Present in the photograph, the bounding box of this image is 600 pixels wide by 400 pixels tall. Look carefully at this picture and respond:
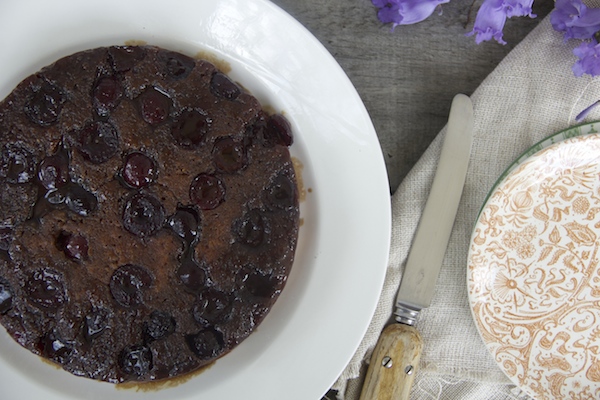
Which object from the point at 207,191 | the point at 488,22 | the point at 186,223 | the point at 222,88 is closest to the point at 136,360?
the point at 186,223

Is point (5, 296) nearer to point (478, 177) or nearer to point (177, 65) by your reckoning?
point (177, 65)

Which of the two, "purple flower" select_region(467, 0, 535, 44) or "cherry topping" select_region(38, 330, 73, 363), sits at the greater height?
"purple flower" select_region(467, 0, 535, 44)

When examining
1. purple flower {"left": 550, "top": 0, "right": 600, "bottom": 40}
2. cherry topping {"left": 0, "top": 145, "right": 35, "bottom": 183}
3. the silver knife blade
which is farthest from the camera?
the silver knife blade

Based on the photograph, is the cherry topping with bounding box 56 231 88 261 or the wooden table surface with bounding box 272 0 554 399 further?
the wooden table surface with bounding box 272 0 554 399

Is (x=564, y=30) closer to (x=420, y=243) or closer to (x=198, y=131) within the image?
(x=420, y=243)

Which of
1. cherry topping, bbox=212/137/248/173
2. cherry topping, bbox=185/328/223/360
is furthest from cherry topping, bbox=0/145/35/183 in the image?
cherry topping, bbox=185/328/223/360

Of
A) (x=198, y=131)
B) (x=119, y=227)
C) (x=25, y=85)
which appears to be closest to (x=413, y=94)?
(x=198, y=131)

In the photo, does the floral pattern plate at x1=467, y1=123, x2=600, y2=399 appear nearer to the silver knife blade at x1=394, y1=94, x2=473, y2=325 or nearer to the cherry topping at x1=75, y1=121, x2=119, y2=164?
the silver knife blade at x1=394, y1=94, x2=473, y2=325
